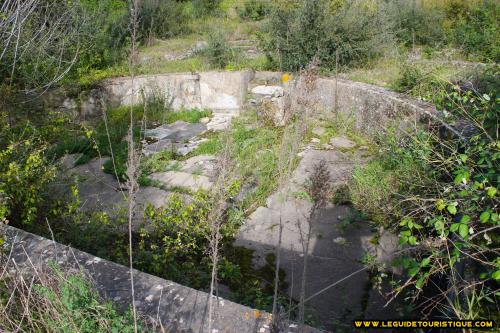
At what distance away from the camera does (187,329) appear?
1.88m

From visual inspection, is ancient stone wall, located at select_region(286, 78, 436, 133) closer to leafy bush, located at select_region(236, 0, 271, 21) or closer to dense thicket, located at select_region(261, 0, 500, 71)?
dense thicket, located at select_region(261, 0, 500, 71)

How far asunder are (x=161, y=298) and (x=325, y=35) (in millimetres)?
6024

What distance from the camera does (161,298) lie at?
2.07 meters

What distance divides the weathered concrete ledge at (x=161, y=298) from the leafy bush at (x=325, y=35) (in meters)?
5.48

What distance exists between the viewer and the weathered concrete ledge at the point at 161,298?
1.91 m

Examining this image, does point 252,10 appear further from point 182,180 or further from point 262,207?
point 262,207

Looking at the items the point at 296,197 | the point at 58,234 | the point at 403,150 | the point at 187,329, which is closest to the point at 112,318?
the point at 187,329

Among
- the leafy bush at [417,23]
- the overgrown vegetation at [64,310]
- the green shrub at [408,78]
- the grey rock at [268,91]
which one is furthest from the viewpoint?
the leafy bush at [417,23]

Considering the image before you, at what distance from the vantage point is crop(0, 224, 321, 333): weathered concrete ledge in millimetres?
1906

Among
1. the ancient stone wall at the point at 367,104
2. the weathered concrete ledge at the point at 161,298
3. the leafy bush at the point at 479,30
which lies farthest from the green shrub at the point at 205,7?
the weathered concrete ledge at the point at 161,298

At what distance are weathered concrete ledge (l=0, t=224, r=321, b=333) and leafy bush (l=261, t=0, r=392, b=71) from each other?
5.48m

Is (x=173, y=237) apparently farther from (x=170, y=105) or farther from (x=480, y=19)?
(x=480, y=19)

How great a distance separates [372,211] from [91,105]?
5355mm

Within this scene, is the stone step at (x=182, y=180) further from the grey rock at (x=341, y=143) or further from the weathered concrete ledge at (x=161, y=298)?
the weathered concrete ledge at (x=161, y=298)
